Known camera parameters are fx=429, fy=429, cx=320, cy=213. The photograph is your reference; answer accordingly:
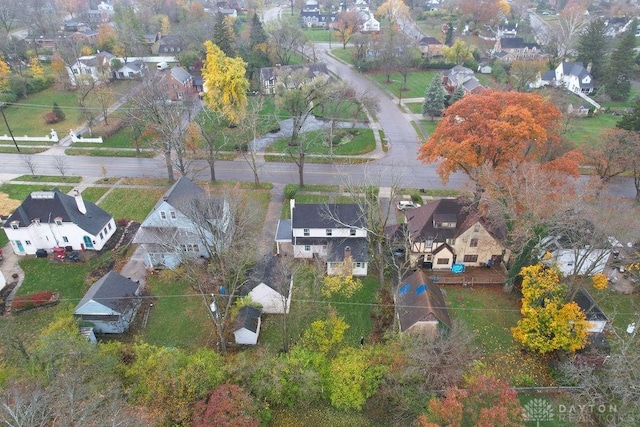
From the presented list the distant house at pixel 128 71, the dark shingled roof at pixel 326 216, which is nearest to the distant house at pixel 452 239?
the dark shingled roof at pixel 326 216

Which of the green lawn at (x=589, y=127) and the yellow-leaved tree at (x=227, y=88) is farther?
the green lawn at (x=589, y=127)

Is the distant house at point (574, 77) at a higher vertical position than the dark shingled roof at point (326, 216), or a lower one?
lower

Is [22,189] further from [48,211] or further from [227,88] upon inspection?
[227,88]

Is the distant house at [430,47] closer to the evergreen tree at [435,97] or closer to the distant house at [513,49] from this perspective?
the distant house at [513,49]

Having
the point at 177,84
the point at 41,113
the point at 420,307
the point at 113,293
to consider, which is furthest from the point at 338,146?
the point at 41,113

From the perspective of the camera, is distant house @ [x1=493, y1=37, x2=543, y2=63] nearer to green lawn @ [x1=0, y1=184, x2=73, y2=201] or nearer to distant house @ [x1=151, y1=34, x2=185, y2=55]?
distant house @ [x1=151, y1=34, x2=185, y2=55]
